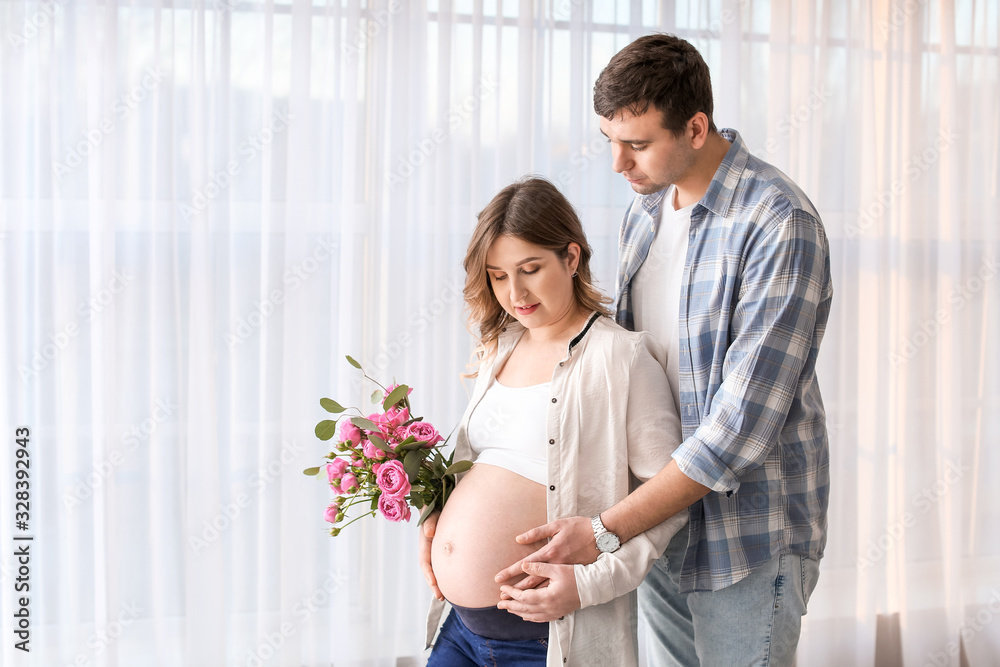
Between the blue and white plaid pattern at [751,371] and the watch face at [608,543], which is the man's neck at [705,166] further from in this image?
the watch face at [608,543]

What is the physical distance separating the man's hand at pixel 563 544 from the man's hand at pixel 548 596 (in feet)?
0.04

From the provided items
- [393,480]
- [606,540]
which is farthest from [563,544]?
[393,480]

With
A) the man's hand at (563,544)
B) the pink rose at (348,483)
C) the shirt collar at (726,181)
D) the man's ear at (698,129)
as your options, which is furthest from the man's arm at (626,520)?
the man's ear at (698,129)

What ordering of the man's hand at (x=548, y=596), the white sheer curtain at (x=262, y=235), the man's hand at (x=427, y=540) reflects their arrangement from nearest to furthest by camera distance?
1. the man's hand at (x=548, y=596)
2. the man's hand at (x=427, y=540)
3. the white sheer curtain at (x=262, y=235)

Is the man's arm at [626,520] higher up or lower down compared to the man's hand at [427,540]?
higher up

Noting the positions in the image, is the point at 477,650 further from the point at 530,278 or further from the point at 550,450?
the point at 530,278

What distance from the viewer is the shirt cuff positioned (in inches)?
45.1

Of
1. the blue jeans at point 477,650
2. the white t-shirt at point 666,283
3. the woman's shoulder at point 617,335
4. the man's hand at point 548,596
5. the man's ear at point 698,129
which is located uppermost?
the man's ear at point 698,129

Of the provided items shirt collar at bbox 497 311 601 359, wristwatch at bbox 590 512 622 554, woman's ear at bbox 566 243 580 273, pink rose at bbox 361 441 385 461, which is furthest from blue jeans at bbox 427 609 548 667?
woman's ear at bbox 566 243 580 273

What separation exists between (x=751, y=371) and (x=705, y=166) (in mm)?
405

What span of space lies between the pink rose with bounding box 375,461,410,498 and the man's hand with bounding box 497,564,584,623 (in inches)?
10.2

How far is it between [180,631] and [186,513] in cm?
35

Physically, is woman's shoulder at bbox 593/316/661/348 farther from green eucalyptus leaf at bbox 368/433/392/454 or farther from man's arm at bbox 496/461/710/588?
green eucalyptus leaf at bbox 368/433/392/454

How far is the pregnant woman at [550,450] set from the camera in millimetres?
1199
